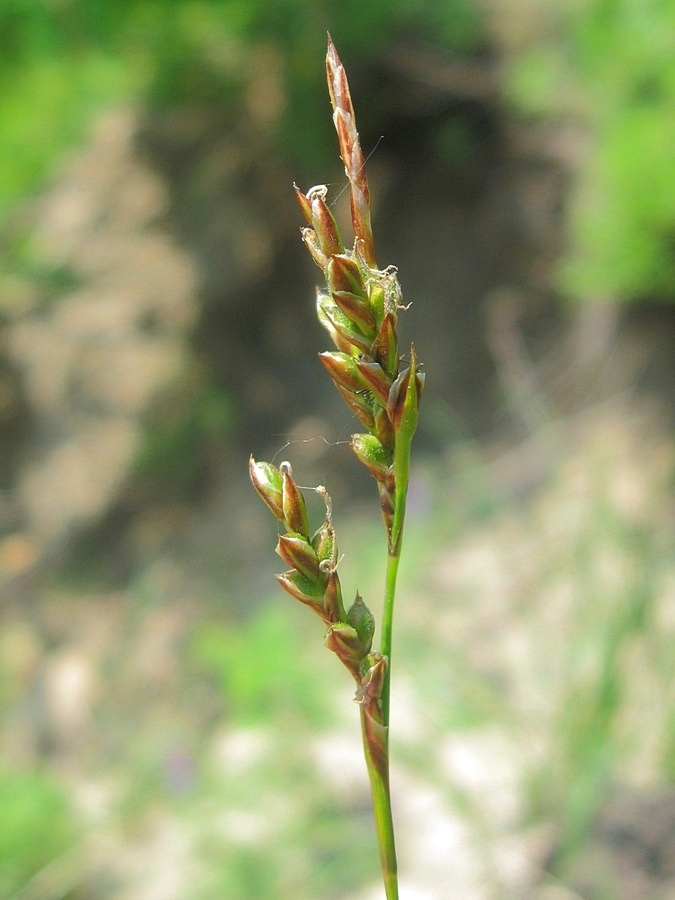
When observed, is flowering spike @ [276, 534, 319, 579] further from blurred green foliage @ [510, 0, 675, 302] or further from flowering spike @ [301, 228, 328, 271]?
blurred green foliage @ [510, 0, 675, 302]

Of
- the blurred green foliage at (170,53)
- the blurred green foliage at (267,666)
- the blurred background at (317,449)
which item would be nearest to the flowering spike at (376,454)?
the blurred background at (317,449)

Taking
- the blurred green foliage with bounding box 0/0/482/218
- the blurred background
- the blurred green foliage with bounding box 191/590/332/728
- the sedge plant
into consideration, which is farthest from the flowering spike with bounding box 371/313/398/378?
the blurred green foliage with bounding box 0/0/482/218

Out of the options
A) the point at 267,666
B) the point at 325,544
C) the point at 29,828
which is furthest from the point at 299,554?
the point at 267,666

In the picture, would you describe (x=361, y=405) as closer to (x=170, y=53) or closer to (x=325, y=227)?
(x=325, y=227)

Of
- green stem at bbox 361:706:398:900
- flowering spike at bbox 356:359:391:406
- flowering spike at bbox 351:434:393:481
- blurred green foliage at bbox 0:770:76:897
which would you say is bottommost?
green stem at bbox 361:706:398:900

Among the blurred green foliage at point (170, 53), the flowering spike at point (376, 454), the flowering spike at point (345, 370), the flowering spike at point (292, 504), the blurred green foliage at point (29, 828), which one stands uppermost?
the blurred green foliage at point (170, 53)

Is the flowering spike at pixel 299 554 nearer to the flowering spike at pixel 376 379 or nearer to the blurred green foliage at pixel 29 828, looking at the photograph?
the flowering spike at pixel 376 379

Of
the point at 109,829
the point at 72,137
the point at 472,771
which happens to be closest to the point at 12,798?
the point at 109,829
